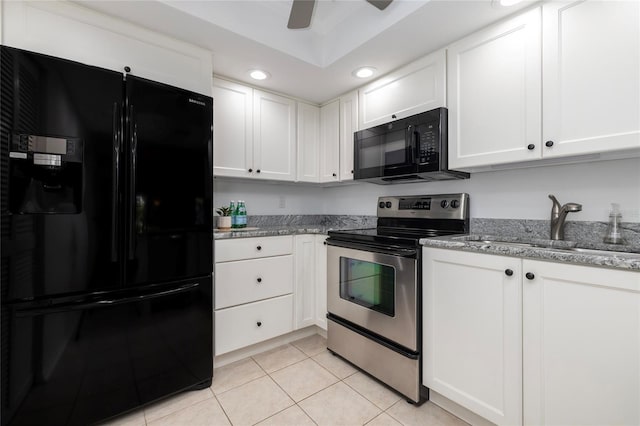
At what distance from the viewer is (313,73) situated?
223 centimetres

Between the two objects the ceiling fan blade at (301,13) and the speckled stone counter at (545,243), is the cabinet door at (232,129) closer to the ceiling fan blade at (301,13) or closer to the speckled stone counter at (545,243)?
the ceiling fan blade at (301,13)

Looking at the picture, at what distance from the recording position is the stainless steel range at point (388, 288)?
1.62 metres

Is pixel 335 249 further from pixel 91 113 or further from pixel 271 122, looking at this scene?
pixel 91 113

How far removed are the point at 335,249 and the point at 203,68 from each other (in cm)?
155

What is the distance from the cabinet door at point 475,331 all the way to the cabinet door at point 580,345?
0.06 meters

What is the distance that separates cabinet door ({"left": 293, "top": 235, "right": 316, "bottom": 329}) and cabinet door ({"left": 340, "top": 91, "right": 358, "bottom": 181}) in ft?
2.28

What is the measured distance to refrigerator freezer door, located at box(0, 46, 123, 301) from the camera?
124 cm

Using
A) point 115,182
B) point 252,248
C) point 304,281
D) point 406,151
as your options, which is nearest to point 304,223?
point 304,281

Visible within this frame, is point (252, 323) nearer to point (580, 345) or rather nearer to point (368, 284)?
point (368, 284)

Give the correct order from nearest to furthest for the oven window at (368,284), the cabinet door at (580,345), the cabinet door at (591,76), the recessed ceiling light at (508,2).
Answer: the cabinet door at (580,345) → the cabinet door at (591,76) → the recessed ceiling light at (508,2) → the oven window at (368,284)

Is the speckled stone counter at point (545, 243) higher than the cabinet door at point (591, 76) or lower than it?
lower

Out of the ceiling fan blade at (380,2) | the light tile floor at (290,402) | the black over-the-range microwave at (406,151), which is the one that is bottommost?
the light tile floor at (290,402)

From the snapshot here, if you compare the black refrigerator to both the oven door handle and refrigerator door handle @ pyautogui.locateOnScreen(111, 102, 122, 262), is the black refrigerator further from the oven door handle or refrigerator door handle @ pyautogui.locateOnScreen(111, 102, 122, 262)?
the oven door handle

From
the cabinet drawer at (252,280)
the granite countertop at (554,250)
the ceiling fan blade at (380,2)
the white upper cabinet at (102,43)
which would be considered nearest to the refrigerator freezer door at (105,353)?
the cabinet drawer at (252,280)
